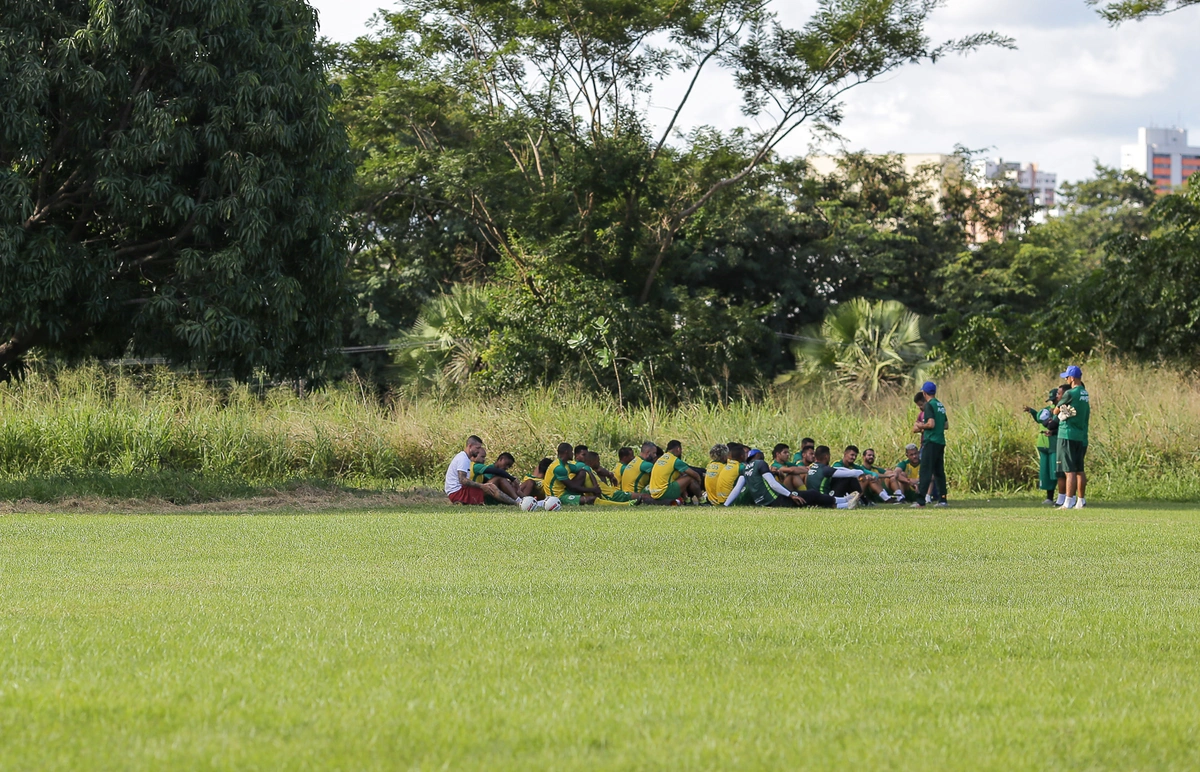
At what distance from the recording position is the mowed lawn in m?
4.57

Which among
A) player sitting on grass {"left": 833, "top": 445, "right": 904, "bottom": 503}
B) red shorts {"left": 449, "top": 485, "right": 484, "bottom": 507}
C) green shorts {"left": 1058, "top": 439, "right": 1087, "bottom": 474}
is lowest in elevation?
red shorts {"left": 449, "top": 485, "right": 484, "bottom": 507}

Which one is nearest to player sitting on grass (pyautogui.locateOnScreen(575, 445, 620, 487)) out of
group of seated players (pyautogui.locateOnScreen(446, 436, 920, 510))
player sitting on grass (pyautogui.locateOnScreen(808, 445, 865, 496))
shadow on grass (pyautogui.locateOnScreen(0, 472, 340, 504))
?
group of seated players (pyautogui.locateOnScreen(446, 436, 920, 510))

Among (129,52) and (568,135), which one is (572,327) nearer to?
(568,135)

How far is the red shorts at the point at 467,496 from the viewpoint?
19.4 meters

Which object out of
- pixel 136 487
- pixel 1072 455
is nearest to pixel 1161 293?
pixel 1072 455

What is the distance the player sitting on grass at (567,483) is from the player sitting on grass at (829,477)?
3267mm

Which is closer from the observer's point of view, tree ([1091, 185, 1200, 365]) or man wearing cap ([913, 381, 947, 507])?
man wearing cap ([913, 381, 947, 507])

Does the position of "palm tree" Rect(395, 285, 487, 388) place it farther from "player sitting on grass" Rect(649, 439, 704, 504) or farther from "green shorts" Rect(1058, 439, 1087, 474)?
"green shorts" Rect(1058, 439, 1087, 474)

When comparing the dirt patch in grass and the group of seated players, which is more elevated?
the group of seated players

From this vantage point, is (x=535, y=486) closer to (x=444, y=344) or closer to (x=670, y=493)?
(x=670, y=493)

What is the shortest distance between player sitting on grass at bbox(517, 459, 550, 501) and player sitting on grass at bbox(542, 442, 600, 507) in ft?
0.47

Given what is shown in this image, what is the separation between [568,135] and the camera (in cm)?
3550

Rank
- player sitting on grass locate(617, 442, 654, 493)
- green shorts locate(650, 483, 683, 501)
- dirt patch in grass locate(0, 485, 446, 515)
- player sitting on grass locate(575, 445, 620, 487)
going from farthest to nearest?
1. player sitting on grass locate(617, 442, 654, 493)
2. player sitting on grass locate(575, 445, 620, 487)
3. green shorts locate(650, 483, 683, 501)
4. dirt patch in grass locate(0, 485, 446, 515)

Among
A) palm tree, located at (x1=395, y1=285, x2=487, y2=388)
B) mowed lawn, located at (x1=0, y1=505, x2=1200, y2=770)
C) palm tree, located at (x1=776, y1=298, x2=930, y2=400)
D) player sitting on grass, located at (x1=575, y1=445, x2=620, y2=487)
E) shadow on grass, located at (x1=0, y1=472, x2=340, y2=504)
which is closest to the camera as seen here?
mowed lawn, located at (x1=0, y1=505, x2=1200, y2=770)
